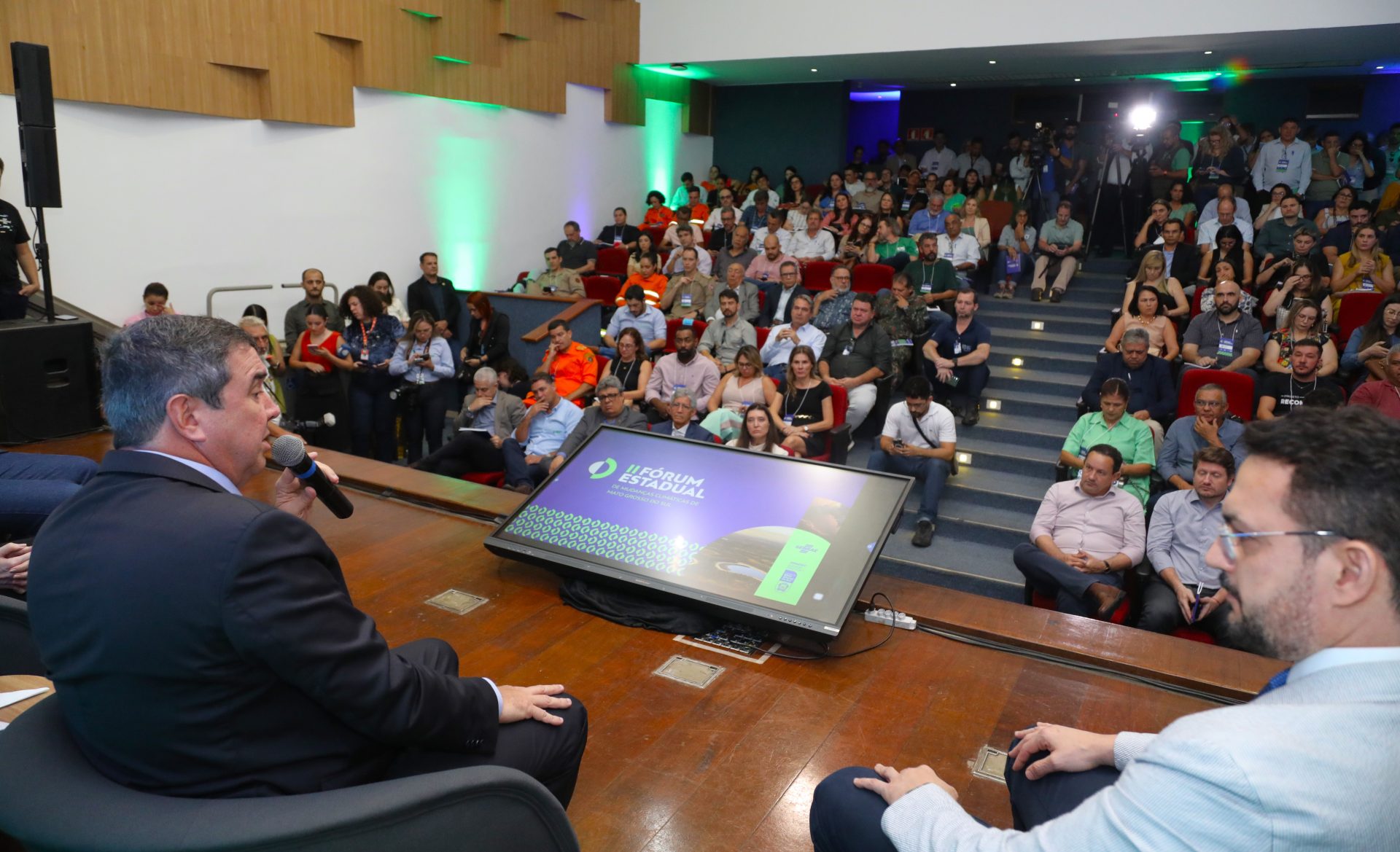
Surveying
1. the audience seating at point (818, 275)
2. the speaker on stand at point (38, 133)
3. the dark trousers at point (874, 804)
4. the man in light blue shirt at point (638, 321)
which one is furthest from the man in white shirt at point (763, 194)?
the dark trousers at point (874, 804)

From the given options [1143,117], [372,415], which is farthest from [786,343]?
[1143,117]

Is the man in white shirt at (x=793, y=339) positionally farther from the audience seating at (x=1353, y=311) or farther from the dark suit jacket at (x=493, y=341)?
the audience seating at (x=1353, y=311)

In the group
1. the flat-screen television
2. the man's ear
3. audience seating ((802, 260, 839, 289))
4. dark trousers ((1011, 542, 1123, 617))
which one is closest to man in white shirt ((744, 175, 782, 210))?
audience seating ((802, 260, 839, 289))

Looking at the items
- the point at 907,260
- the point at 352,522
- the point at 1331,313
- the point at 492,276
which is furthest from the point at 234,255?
the point at 1331,313

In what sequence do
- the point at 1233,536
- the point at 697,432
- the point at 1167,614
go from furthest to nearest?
the point at 697,432
the point at 1167,614
the point at 1233,536

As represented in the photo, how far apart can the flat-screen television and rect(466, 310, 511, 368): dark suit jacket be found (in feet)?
14.6

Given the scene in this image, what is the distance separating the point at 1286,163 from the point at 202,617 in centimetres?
957

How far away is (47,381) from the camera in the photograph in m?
4.38

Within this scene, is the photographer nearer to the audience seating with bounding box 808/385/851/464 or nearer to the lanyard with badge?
the lanyard with badge

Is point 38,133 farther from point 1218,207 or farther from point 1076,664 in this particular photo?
point 1218,207

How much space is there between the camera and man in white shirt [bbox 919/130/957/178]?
11.0m

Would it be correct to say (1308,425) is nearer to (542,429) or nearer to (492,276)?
(542,429)

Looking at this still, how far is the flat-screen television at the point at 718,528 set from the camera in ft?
8.23

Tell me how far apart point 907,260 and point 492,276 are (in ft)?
13.2
